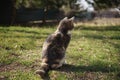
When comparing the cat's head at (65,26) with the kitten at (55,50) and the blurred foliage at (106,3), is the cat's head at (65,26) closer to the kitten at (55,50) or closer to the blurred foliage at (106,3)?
the kitten at (55,50)

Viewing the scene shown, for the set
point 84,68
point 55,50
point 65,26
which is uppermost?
point 65,26

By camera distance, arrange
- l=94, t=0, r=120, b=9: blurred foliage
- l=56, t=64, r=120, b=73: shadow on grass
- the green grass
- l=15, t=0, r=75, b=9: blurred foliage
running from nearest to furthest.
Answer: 1. the green grass
2. l=56, t=64, r=120, b=73: shadow on grass
3. l=94, t=0, r=120, b=9: blurred foliage
4. l=15, t=0, r=75, b=9: blurred foliage

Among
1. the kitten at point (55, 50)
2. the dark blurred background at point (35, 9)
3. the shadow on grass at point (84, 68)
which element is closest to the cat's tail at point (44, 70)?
the kitten at point (55, 50)

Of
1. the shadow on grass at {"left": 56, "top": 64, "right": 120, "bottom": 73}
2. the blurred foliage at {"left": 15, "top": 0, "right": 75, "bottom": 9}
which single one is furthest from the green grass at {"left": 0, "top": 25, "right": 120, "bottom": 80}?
the blurred foliage at {"left": 15, "top": 0, "right": 75, "bottom": 9}

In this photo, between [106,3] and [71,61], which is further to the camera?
[106,3]

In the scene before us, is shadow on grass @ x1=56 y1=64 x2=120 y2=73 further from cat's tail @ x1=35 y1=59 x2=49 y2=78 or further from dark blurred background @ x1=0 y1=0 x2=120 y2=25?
dark blurred background @ x1=0 y1=0 x2=120 y2=25

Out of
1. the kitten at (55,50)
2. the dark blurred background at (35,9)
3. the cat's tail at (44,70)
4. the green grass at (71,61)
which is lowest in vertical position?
the dark blurred background at (35,9)

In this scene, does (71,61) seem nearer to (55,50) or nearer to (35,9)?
(55,50)

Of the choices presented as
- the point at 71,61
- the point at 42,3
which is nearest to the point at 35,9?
the point at 42,3

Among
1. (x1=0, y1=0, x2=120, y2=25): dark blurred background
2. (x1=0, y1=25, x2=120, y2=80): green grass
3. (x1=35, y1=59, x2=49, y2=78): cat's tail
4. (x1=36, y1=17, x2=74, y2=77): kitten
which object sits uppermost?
(x1=36, y1=17, x2=74, y2=77): kitten

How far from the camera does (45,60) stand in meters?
6.93

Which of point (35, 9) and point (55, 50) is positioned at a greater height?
point (55, 50)

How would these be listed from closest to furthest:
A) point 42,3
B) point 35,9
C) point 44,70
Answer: point 44,70 → point 42,3 → point 35,9

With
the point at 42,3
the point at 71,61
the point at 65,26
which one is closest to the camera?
the point at 65,26
